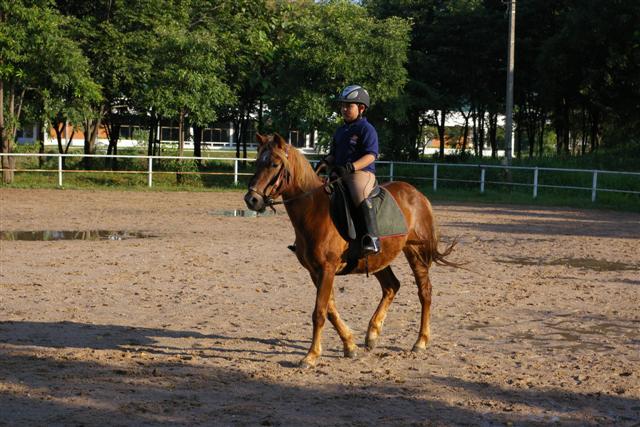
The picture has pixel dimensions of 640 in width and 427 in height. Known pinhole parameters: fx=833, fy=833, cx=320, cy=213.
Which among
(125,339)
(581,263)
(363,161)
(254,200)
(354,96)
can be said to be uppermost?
(354,96)

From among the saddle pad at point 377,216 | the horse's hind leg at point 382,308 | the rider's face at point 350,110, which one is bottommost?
the horse's hind leg at point 382,308

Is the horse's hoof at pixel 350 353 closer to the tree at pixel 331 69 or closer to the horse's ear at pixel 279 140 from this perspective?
the horse's ear at pixel 279 140

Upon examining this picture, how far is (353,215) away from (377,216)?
0.23m

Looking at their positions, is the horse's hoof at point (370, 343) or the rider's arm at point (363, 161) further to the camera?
the horse's hoof at point (370, 343)

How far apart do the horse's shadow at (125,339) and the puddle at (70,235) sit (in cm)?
796

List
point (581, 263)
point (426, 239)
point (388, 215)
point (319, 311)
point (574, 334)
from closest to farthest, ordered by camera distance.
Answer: point (319, 311), point (388, 215), point (426, 239), point (574, 334), point (581, 263)

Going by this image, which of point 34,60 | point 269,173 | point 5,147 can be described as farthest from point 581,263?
point 5,147

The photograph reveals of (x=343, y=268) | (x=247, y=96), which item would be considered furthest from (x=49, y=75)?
(x=343, y=268)

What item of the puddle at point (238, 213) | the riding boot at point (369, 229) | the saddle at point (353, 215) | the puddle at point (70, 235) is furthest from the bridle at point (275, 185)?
the puddle at point (238, 213)

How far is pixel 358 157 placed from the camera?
25.3 ft

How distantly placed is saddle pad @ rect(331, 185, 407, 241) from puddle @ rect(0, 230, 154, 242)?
9706mm

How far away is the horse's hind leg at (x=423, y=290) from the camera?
804 centimetres

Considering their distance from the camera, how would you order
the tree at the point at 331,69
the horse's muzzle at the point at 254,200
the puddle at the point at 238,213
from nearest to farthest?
the horse's muzzle at the point at 254,200 < the puddle at the point at 238,213 < the tree at the point at 331,69

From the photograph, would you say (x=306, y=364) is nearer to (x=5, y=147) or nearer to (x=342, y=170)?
(x=342, y=170)
